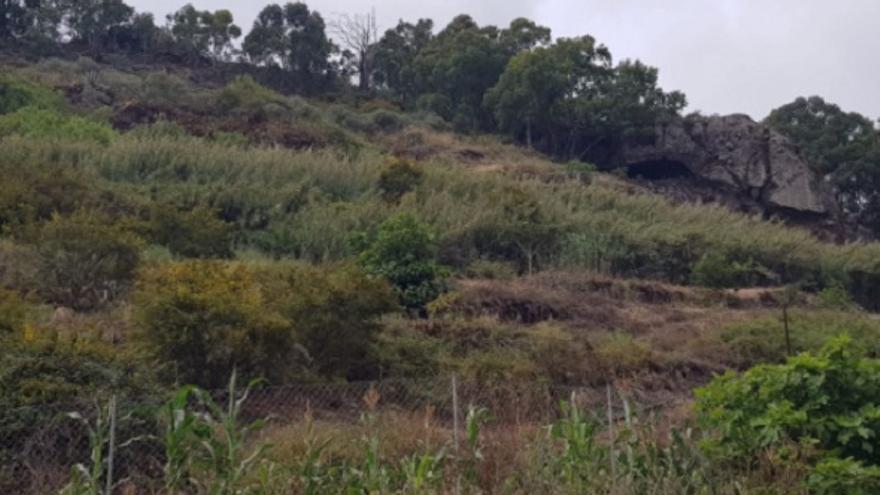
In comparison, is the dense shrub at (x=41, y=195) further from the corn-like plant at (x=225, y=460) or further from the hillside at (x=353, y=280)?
the corn-like plant at (x=225, y=460)

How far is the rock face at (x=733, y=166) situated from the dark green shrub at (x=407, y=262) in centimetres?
2484

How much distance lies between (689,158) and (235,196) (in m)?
23.4

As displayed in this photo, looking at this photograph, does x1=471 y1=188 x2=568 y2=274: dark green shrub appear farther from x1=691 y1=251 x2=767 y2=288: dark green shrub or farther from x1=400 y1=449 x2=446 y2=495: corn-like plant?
x1=400 y1=449 x2=446 y2=495: corn-like plant

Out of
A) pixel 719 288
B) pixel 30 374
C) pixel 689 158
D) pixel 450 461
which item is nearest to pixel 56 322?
pixel 30 374

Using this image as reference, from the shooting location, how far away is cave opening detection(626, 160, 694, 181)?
147ft

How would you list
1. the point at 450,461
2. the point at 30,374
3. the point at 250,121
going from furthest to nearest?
the point at 250,121
the point at 30,374
the point at 450,461

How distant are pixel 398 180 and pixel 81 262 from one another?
13.7m

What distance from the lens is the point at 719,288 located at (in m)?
25.4

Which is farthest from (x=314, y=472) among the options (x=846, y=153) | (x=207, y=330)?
(x=846, y=153)

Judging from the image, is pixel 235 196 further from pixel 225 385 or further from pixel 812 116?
pixel 812 116

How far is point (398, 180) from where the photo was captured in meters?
29.2

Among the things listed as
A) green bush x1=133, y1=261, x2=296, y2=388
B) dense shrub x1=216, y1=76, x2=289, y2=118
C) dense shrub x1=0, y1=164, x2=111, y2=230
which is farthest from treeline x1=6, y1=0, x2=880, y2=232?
green bush x1=133, y1=261, x2=296, y2=388

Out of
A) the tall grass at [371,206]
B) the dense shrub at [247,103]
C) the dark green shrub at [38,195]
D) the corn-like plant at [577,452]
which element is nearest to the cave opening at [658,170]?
the tall grass at [371,206]

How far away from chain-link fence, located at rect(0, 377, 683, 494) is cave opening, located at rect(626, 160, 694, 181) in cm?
3308
